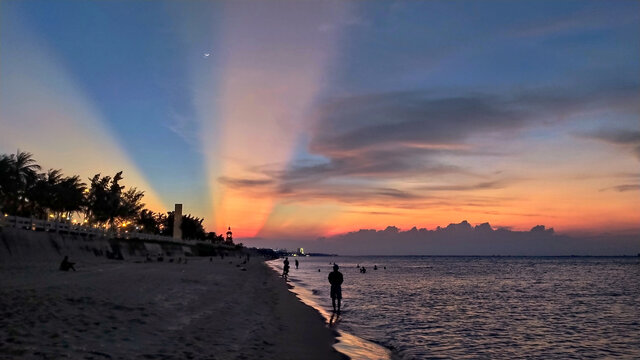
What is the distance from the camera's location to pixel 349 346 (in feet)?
53.9

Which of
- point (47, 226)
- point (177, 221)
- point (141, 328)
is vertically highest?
point (177, 221)

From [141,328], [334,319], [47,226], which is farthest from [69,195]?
[141,328]

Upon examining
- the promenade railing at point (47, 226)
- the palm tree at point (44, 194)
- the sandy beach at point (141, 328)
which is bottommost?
the sandy beach at point (141, 328)

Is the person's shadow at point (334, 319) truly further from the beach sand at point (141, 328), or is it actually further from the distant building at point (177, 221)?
the distant building at point (177, 221)

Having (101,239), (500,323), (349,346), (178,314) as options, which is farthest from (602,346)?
(101,239)

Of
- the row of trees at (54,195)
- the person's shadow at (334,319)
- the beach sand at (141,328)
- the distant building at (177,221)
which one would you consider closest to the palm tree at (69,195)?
the row of trees at (54,195)

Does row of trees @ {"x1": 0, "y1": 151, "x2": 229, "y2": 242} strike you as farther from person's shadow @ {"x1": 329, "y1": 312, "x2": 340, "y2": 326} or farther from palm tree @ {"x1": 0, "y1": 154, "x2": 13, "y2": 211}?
person's shadow @ {"x1": 329, "y1": 312, "x2": 340, "y2": 326}

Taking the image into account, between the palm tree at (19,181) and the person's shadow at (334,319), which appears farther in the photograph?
the palm tree at (19,181)

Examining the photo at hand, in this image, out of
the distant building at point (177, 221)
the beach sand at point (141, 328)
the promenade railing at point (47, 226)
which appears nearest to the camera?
the beach sand at point (141, 328)

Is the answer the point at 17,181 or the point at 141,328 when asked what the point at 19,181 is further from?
the point at 141,328

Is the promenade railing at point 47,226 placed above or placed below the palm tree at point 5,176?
below

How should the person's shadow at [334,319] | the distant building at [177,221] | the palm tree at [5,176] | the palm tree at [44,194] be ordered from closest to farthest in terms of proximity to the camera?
the person's shadow at [334,319] → the palm tree at [5,176] → the palm tree at [44,194] → the distant building at [177,221]

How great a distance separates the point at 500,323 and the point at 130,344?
19793 millimetres

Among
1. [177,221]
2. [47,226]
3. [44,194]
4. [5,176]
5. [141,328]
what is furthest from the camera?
[177,221]
